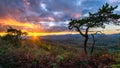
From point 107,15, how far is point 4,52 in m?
14.5

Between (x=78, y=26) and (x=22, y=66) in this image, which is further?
(x=78, y=26)

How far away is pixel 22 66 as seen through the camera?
639 inches

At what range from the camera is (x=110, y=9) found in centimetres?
2797

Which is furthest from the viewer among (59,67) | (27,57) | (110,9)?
(110,9)

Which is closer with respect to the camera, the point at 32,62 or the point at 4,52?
the point at 32,62

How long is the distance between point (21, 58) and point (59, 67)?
2737 millimetres

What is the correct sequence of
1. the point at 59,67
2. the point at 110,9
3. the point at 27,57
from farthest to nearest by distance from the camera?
the point at 110,9, the point at 27,57, the point at 59,67

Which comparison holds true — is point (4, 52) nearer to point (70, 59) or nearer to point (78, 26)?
point (70, 59)

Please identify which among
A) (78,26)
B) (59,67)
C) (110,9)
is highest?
(110,9)

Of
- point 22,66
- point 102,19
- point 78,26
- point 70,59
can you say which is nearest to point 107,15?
point 102,19

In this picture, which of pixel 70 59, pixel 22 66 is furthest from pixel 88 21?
pixel 22 66

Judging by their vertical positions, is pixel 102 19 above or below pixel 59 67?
above

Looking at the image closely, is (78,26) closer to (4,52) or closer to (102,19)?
(102,19)

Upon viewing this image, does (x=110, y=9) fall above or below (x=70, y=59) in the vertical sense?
above
